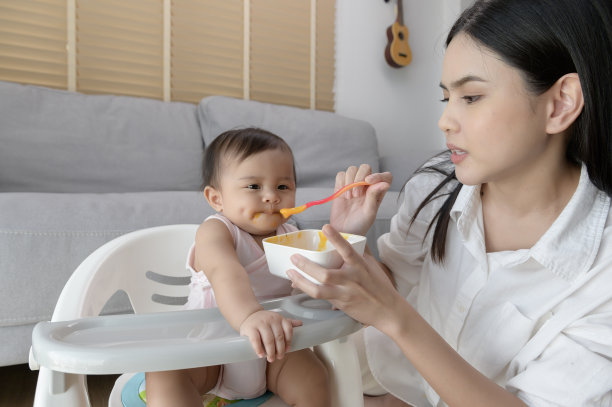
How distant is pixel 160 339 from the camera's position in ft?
1.64

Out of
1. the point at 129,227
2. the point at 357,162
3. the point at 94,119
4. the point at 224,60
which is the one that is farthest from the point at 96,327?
the point at 224,60

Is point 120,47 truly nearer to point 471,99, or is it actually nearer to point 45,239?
point 45,239

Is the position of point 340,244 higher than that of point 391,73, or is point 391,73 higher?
point 391,73

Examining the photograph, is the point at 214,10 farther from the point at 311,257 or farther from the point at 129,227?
the point at 311,257

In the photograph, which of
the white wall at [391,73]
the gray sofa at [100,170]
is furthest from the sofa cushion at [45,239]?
the white wall at [391,73]

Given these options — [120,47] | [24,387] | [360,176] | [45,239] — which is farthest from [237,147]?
[120,47]

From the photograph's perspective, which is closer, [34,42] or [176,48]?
[34,42]

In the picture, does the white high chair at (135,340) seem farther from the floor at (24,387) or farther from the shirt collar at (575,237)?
the floor at (24,387)

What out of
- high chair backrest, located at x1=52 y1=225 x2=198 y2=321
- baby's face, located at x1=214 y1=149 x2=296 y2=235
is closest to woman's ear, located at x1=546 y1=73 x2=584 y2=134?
baby's face, located at x1=214 y1=149 x2=296 y2=235

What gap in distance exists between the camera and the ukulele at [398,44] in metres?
3.31

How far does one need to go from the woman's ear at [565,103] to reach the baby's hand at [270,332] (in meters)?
0.58

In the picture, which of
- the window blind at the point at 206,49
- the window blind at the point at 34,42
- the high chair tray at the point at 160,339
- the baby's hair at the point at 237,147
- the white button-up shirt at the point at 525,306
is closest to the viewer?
the high chair tray at the point at 160,339

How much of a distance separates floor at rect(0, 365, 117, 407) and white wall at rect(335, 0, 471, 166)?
2368mm

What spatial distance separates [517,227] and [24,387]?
1.61 meters
